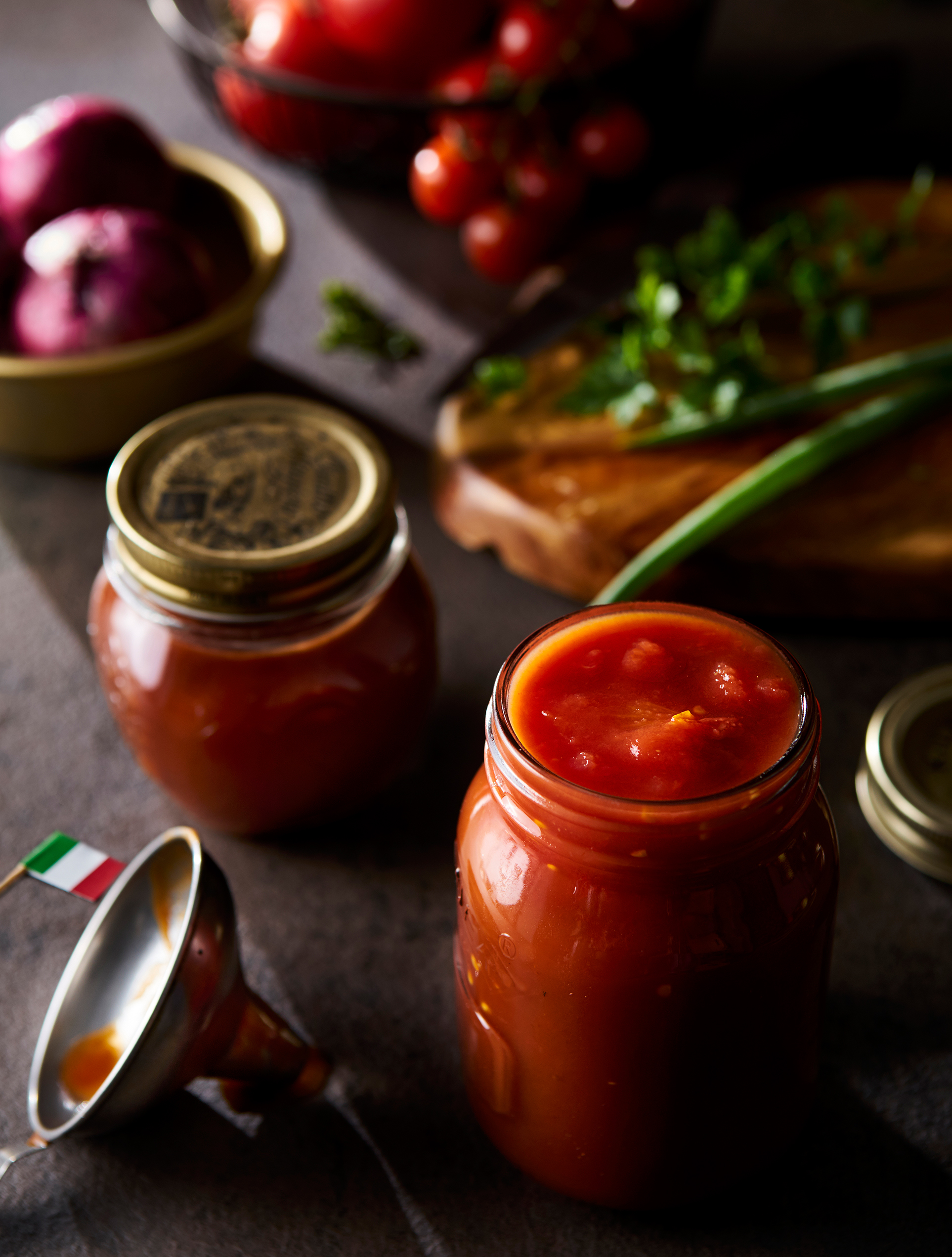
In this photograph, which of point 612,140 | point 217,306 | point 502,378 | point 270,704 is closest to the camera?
point 270,704

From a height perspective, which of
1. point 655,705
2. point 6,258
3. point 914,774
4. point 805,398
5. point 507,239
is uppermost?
point 6,258

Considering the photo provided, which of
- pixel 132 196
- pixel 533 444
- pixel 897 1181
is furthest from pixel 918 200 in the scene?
pixel 897 1181

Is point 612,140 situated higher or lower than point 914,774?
higher

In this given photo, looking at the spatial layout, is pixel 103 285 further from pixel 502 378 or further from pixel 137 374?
pixel 502 378

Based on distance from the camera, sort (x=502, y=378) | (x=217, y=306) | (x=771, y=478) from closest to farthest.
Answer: (x=771, y=478)
(x=502, y=378)
(x=217, y=306)

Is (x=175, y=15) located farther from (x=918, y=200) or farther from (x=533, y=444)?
(x=918, y=200)

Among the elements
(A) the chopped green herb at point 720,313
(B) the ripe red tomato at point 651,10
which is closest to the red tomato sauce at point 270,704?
(A) the chopped green herb at point 720,313

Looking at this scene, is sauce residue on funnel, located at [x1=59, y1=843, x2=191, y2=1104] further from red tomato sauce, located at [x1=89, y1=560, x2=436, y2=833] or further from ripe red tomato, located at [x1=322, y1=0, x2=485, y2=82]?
ripe red tomato, located at [x1=322, y1=0, x2=485, y2=82]

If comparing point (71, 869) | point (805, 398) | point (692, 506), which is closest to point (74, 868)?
point (71, 869)
